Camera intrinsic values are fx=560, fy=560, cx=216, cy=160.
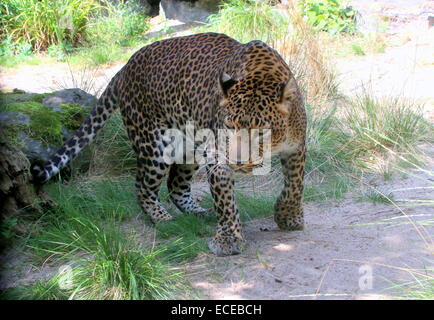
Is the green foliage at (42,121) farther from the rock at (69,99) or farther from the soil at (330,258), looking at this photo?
the soil at (330,258)

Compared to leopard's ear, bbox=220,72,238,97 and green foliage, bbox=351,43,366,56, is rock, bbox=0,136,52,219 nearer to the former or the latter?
leopard's ear, bbox=220,72,238,97

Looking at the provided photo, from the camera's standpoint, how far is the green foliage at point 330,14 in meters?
13.8

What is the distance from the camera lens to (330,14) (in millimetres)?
13992

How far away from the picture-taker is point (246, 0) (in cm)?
1385

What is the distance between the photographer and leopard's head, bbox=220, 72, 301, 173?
4656 millimetres

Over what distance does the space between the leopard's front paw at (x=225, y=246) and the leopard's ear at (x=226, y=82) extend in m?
1.33

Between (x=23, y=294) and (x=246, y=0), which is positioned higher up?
(x=246, y=0)

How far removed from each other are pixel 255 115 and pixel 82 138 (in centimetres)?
237

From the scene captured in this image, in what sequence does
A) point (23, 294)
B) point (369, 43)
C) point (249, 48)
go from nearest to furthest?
point (23, 294) < point (249, 48) < point (369, 43)

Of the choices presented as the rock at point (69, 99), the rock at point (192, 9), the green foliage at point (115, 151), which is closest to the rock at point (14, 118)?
the rock at point (69, 99)

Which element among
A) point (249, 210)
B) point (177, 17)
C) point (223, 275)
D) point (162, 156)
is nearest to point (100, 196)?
point (162, 156)

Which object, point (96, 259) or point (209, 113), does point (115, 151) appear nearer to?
point (209, 113)

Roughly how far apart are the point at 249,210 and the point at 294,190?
3.03ft
